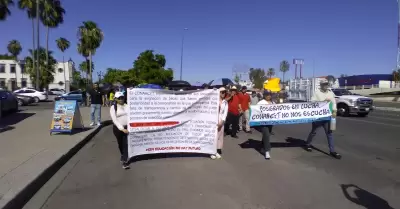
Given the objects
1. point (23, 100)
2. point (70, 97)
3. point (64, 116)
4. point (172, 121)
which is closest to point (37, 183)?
point (172, 121)

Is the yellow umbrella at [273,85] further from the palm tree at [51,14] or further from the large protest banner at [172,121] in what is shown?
the palm tree at [51,14]

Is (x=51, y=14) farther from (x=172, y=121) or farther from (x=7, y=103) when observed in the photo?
(x=172, y=121)

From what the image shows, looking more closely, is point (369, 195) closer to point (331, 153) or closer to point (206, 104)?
point (331, 153)

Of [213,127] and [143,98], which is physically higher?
[143,98]

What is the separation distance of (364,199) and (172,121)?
4092 mm

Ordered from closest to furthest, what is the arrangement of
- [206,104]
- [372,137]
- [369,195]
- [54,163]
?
[369,195], [54,163], [206,104], [372,137]

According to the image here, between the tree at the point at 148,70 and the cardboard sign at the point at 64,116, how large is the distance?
37.5 metres

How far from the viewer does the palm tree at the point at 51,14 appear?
44094 millimetres

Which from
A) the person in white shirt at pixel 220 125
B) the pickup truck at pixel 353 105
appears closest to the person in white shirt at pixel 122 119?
the person in white shirt at pixel 220 125

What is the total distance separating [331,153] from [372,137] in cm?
412

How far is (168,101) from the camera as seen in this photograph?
24.5ft

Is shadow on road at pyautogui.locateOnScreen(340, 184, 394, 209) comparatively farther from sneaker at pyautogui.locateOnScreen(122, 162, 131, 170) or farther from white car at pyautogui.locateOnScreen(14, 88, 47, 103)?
white car at pyautogui.locateOnScreen(14, 88, 47, 103)

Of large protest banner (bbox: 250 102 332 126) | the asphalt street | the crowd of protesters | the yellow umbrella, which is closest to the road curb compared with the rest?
the asphalt street

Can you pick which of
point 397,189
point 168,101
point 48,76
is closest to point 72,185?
point 168,101
